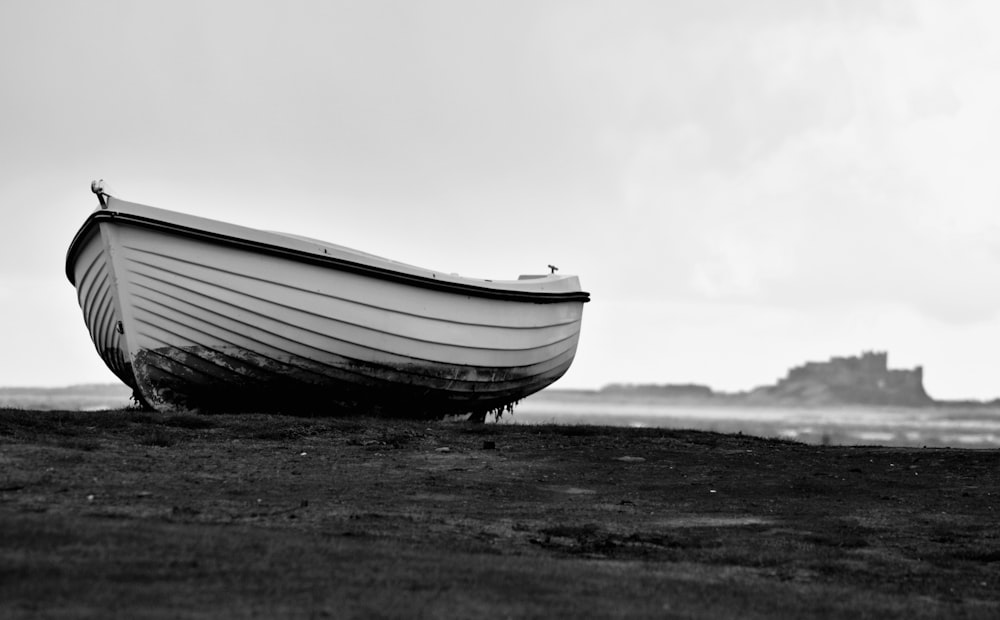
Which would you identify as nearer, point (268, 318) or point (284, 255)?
point (284, 255)

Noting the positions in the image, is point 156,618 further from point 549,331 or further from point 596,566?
point 549,331

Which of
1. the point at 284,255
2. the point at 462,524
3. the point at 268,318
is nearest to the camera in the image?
the point at 462,524

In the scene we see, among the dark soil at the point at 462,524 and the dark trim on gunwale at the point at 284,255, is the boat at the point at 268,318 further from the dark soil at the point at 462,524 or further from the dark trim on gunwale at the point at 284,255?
the dark soil at the point at 462,524

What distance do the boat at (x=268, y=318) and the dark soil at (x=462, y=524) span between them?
57.2 inches

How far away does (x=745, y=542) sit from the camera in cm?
871

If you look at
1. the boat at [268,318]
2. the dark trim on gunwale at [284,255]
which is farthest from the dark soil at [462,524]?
the dark trim on gunwale at [284,255]

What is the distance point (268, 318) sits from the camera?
16.3 metres

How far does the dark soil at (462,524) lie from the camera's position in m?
6.04

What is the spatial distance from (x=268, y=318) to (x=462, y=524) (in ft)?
26.9

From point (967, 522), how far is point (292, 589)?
260 inches

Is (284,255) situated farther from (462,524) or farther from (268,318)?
(462,524)

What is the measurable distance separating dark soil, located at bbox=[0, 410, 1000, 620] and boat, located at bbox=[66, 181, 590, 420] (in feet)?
4.77

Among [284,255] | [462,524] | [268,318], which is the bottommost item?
[462,524]

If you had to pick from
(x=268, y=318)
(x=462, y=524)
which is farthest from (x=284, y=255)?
(x=462, y=524)
